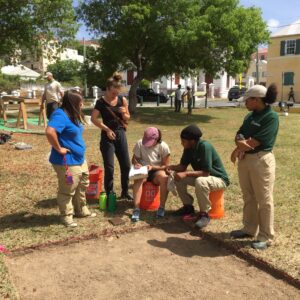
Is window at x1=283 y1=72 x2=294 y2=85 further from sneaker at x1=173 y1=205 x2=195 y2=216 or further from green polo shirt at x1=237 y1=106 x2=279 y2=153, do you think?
green polo shirt at x1=237 y1=106 x2=279 y2=153

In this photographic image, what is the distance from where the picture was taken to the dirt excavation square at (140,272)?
3400mm

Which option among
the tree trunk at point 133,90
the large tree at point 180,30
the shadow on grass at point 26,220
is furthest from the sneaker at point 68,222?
the tree trunk at point 133,90

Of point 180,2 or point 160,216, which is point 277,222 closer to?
point 160,216

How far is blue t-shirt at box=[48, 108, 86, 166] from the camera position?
4469mm

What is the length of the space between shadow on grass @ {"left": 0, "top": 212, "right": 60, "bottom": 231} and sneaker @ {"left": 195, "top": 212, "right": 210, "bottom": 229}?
1.73 meters

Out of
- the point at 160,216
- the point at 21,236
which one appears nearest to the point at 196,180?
the point at 160,216

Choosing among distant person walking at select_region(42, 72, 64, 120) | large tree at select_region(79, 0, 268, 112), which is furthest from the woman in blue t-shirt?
large tree at select_region(79, 0, 268, 112)

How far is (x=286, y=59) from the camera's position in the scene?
1558 inches

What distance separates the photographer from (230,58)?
60.8 feet

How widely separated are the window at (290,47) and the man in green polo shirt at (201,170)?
124ft

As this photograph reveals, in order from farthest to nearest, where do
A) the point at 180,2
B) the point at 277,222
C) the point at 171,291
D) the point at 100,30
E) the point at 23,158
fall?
the point at 100,30 → the point at 180,2 → the point at 23,158 → the point at 277,222 → the point at 171,291

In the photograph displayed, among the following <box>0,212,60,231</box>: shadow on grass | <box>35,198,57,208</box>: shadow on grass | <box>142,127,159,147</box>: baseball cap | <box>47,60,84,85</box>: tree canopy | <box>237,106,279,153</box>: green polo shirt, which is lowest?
<box>0,212,60,231</box>: shadow on grass

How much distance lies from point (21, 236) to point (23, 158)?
4619mm

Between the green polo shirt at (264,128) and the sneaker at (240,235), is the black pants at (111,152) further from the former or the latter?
the green polo shirt at (264,128)
